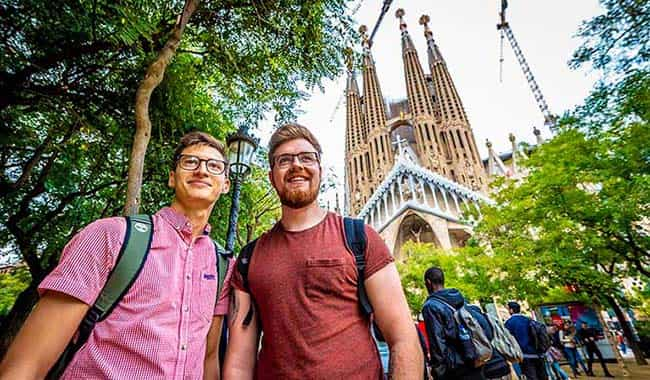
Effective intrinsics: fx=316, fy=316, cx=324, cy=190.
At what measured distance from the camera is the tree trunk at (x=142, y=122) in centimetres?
338

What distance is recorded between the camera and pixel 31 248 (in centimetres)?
736

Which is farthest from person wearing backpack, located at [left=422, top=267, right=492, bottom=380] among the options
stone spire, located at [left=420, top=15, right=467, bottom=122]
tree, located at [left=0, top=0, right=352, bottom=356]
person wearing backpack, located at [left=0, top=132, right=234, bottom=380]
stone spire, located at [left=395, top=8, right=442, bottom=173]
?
stone spire, located at [left=420, top=15, right=467, bottom=122]

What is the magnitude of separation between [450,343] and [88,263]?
3.68 meters

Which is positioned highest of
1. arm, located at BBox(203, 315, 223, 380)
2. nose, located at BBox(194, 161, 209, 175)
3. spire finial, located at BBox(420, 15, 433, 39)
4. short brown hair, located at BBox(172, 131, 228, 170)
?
spire finial, located at BBox(420, 15, 433, 39)

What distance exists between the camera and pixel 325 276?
1515 mm

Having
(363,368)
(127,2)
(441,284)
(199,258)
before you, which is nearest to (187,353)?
(199,258)

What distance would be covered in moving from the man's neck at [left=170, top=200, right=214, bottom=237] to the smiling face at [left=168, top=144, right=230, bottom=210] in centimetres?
1

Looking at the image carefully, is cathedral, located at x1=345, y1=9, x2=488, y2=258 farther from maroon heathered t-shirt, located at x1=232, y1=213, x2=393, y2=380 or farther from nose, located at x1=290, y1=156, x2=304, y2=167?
maroon heathered t-shirt, located at x1=232, y1=213, x2=393, y2=380

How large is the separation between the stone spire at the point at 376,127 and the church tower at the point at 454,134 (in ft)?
26.7

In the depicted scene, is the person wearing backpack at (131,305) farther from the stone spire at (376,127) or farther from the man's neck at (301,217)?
the stone spire at (376,127)

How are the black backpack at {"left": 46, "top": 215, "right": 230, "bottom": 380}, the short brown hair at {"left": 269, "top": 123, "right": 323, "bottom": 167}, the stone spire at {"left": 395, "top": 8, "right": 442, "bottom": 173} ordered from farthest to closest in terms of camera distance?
1. the stone spire at {"left": 395, "top": 8, "right": 442, "bottom": 173}
2. the short brown hair at {"left": 269, "top": 123, "right": 323, "bottom": 167}
3. the black backpack at {"left": 46, "top": 215, "right": 230, "bottom": 380}

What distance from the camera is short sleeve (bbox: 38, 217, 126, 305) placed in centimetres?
115

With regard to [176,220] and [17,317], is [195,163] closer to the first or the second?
[176,220]

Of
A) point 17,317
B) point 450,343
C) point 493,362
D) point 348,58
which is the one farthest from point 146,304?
point 17,317
